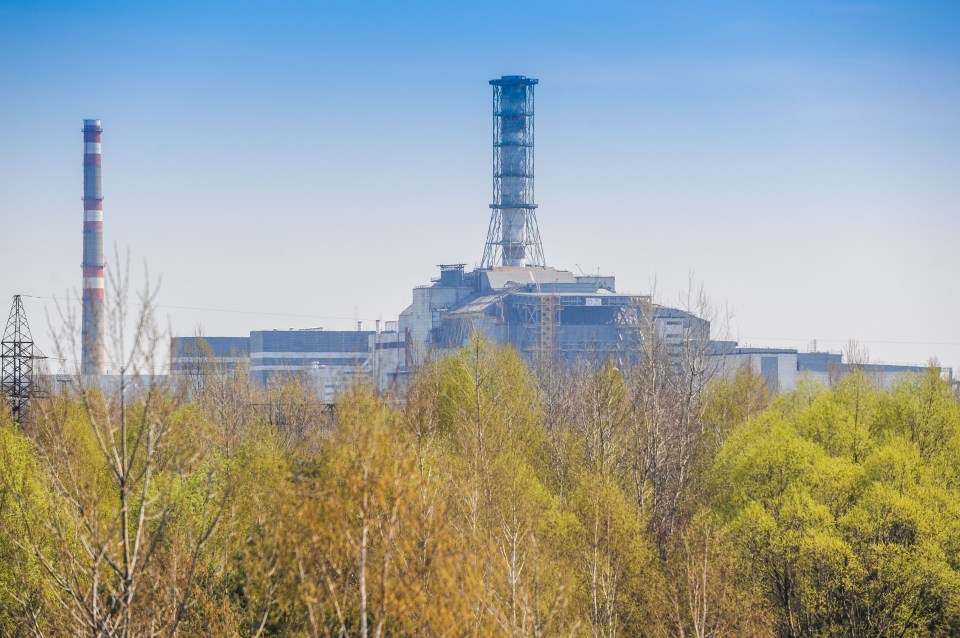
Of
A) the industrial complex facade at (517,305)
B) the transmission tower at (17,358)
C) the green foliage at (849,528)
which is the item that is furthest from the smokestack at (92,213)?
the green foliage at (849,528)

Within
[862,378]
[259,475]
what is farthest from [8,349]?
[862,378]

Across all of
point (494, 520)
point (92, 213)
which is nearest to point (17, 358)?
point (494, 520)

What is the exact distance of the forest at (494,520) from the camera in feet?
33.1

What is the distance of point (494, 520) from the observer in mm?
17406

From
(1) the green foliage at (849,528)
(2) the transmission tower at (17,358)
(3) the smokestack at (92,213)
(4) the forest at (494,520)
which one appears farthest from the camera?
(3) the smokestack at (92,213)

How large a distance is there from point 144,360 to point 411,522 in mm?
3491

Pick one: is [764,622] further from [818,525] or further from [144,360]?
[144,360]

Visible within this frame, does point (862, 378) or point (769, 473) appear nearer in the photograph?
point (769, 473)

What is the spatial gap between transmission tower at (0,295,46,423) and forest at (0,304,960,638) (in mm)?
5856

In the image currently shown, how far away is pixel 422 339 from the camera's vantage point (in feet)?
295

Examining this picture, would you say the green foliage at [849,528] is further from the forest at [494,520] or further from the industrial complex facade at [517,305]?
the industrial complex facade at [517,305]

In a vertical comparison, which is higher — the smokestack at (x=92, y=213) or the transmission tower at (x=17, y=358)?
the smokestack at (x=92, y=213)

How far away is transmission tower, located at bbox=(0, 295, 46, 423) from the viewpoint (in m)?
32.9

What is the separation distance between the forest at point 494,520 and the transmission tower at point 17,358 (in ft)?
19.2
